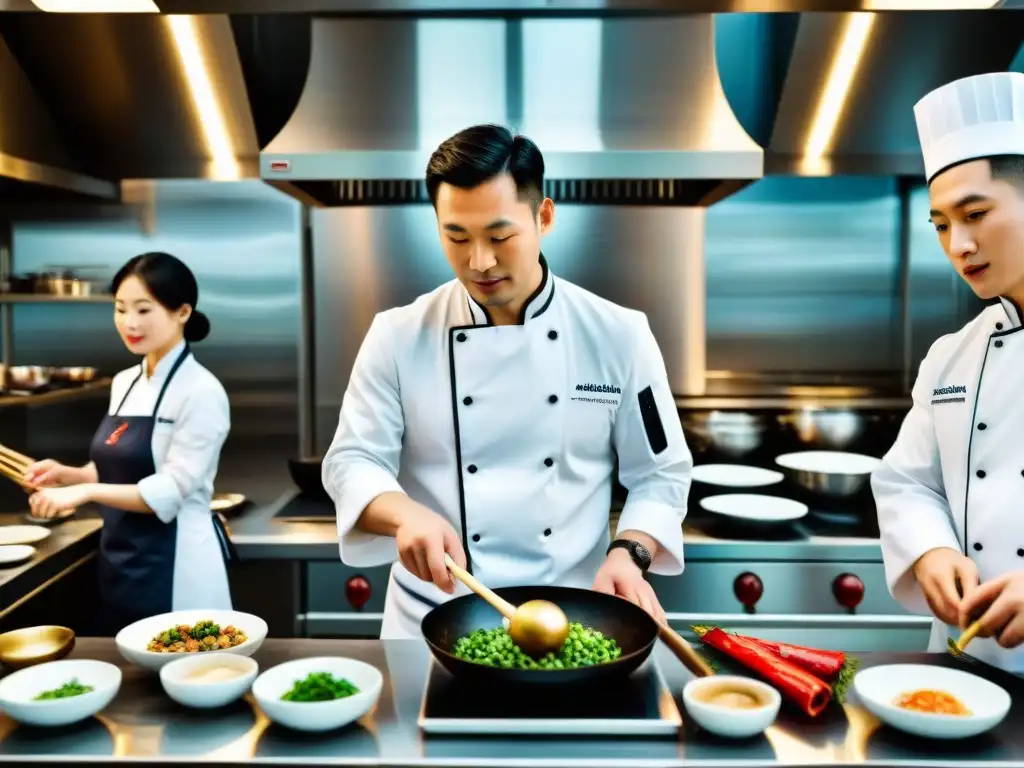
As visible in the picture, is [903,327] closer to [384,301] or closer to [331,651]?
[384,301]

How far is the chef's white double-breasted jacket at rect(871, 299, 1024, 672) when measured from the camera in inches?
66.6

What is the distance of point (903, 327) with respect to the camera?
365 centimetres

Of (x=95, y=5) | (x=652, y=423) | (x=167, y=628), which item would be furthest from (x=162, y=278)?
(x=652, y=423)

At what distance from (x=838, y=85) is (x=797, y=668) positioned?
2.53 meters

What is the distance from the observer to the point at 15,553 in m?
2.57

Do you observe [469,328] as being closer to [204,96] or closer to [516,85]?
[516,85]

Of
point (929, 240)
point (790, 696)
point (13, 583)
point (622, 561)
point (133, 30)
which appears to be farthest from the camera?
point (929, 240)

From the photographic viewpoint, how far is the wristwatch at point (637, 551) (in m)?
1.76

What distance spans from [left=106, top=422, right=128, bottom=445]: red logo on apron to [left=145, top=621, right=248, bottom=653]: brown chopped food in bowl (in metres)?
1.47

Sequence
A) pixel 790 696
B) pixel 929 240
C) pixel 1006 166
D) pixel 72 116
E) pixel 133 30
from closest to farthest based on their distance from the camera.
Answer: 1. pixel 790 696
2. pixel 1006 166
3. pixel 133 30
4. pixel 72 116
5. pixel 929 240

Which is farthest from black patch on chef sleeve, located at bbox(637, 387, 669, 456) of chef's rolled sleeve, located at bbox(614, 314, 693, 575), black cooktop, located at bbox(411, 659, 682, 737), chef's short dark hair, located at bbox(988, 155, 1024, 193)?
chef's short dark hair, located at bbox(988, 155, 1024, 193)

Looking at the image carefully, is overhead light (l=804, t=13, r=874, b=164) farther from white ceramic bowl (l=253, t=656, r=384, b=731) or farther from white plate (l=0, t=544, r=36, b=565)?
white plate (l=0, t=544, r=36, b=565)

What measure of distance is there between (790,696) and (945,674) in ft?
0.86

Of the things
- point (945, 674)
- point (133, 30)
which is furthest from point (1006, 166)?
point (133, 30)
